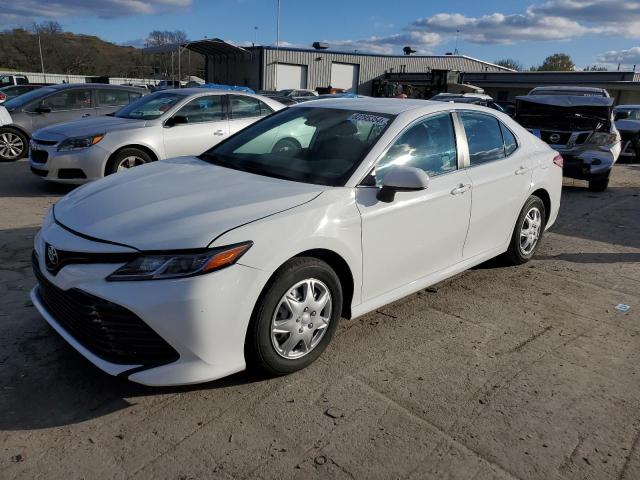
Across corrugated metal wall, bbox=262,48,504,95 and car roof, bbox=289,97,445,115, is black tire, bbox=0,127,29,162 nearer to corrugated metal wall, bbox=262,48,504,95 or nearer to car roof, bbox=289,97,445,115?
car roof, bbox=289,97,445,115

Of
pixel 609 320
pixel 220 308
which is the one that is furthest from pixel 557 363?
pixel 220 308

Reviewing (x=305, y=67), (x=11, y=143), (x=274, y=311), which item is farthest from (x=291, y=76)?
(x=274, y=311)

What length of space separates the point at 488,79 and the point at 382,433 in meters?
45.6

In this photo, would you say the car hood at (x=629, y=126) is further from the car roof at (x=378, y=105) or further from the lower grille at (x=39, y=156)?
the lower grille at (x=39, y=156)

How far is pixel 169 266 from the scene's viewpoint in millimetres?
2607

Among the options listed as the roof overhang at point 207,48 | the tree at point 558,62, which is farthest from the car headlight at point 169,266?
the tree at point 558,62

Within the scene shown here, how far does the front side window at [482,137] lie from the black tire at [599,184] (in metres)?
5.67

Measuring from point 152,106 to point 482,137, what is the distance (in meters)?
5.58

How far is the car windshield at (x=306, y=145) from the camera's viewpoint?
3488mm

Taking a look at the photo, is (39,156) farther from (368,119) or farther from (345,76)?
(345,76)

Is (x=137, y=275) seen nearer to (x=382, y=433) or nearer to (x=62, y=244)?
(x=62, y=244)

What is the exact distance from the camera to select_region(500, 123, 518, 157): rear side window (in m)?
4.75

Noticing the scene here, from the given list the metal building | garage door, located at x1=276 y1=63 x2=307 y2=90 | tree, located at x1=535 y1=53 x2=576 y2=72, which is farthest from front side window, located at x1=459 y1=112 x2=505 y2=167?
tree, located at x1=535 y1=53 x2=576 y2=72

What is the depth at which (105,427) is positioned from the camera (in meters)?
2.66
